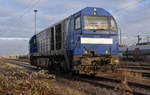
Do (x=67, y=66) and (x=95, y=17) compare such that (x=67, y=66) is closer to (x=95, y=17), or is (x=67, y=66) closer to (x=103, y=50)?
(x=103, y=50)

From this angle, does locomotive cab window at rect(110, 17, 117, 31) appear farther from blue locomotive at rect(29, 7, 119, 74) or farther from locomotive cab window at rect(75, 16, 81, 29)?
locomotive cab window at rect(75, 16, 81, 29)

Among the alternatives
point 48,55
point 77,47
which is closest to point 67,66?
point 77,47

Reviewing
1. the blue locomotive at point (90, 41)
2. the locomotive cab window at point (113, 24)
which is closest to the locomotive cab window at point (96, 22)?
the blue locomotive at point (90, 41)

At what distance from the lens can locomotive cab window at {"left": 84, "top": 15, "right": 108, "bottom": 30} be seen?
11.0 m

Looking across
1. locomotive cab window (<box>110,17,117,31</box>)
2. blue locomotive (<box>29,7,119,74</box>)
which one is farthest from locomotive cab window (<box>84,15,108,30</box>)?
locomotive cab window (<box>110,17,117,31</box>)

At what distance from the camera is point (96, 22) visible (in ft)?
37.0

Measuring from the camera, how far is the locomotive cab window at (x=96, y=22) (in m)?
11.0

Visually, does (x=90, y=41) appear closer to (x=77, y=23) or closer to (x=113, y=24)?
(x=77, y=23)

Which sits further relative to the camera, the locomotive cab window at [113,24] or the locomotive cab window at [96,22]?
the locomotive cab window at [113,24]

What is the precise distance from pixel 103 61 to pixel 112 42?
1.25m

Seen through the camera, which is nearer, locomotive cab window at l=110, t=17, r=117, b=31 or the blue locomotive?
the blue locomotive

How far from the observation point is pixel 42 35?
59.7 feet

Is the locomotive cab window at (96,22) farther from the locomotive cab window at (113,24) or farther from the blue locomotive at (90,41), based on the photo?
the locomotive cab window at (113,24)

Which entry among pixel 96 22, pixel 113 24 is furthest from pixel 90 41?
pixel 113 24
